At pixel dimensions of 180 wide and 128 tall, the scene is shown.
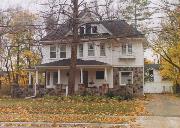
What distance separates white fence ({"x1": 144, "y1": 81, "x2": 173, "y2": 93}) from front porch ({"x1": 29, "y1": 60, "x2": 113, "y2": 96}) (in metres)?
15.5

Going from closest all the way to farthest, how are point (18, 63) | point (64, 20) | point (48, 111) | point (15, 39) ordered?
point (48, 111), point (64, 20), point (15, 39), point (18, 63)

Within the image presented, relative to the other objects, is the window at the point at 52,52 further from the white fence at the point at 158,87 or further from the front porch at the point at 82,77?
the white fence at the point at 158,87

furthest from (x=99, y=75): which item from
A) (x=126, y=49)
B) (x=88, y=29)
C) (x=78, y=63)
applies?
(x=88, y=29)

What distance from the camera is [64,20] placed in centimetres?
3422

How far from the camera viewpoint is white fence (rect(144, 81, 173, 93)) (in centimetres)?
5806

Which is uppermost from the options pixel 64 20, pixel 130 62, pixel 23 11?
pixel 23 11

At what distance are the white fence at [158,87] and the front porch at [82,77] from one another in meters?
15.5

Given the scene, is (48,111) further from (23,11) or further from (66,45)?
(23,11)

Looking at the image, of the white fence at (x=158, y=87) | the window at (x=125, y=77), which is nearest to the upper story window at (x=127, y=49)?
the window at (x=125, y=77)

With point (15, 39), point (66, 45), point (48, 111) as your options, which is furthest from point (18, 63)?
point (48, 111)

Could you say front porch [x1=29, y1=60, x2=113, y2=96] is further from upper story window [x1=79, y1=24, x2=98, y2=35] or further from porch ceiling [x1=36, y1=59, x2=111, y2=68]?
upper story window [x1=79, y1=24, x2=98, y2=35]

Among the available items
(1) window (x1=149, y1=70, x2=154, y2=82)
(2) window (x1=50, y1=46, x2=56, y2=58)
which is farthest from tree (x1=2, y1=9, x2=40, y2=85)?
(1) window (x1=149, y1=70, x2=154, y2=82)

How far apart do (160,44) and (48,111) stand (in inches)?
1082

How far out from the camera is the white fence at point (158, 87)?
58062mm
